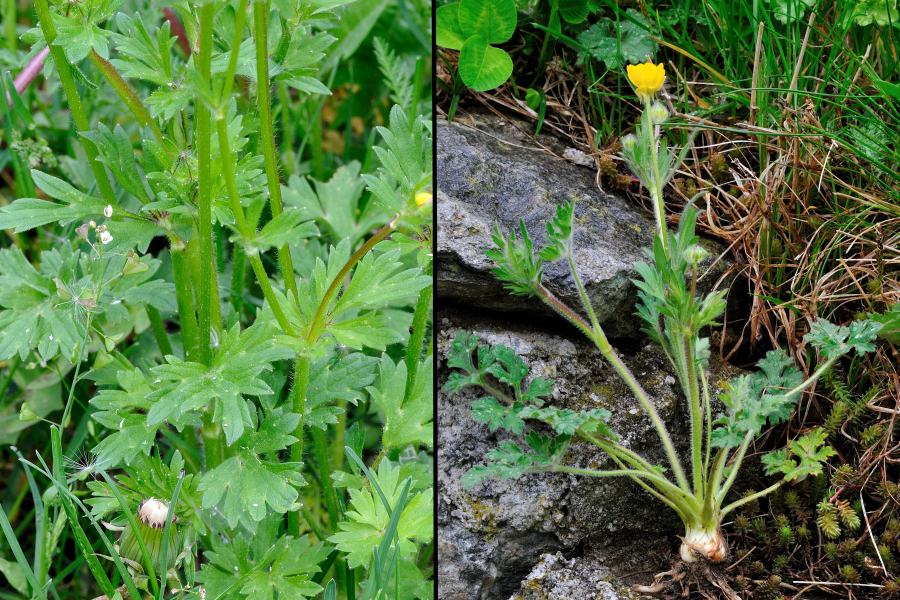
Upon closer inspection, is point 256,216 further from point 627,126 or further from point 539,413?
point 627,126

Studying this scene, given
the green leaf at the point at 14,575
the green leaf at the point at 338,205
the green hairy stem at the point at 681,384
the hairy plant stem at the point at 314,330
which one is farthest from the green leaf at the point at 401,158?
the green leaf at the point at 14,575

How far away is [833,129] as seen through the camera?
1.97 m

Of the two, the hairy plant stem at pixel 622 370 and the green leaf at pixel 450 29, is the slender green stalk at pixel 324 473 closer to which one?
the hairy plant stem at pixel 622 370

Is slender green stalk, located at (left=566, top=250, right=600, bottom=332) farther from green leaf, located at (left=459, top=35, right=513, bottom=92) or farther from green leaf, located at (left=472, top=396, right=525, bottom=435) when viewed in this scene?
green leaf, located at (left=459, top=35, right=513, bottom=92)

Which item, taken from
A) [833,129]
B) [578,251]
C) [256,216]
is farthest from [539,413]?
[833,129]

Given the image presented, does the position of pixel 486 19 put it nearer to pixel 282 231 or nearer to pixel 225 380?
pixel 282 231

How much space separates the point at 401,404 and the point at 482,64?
0.74 m

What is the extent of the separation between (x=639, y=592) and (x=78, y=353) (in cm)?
123

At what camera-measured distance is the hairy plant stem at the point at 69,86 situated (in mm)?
1732

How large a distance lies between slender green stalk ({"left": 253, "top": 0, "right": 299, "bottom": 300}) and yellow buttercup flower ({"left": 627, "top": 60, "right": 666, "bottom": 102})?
0.64 meters

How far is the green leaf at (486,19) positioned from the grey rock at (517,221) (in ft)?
0.60

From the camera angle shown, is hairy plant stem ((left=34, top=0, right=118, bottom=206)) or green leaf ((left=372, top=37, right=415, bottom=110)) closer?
hairy plant stem ((left=34, top=0, right=118, bottom=206))

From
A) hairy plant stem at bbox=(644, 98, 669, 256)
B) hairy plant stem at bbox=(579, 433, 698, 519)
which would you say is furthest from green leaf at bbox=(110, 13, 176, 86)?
hairy plant stem at bbox=(579, 433, 698, 519)

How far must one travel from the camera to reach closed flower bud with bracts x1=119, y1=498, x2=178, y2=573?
69.2 inches
